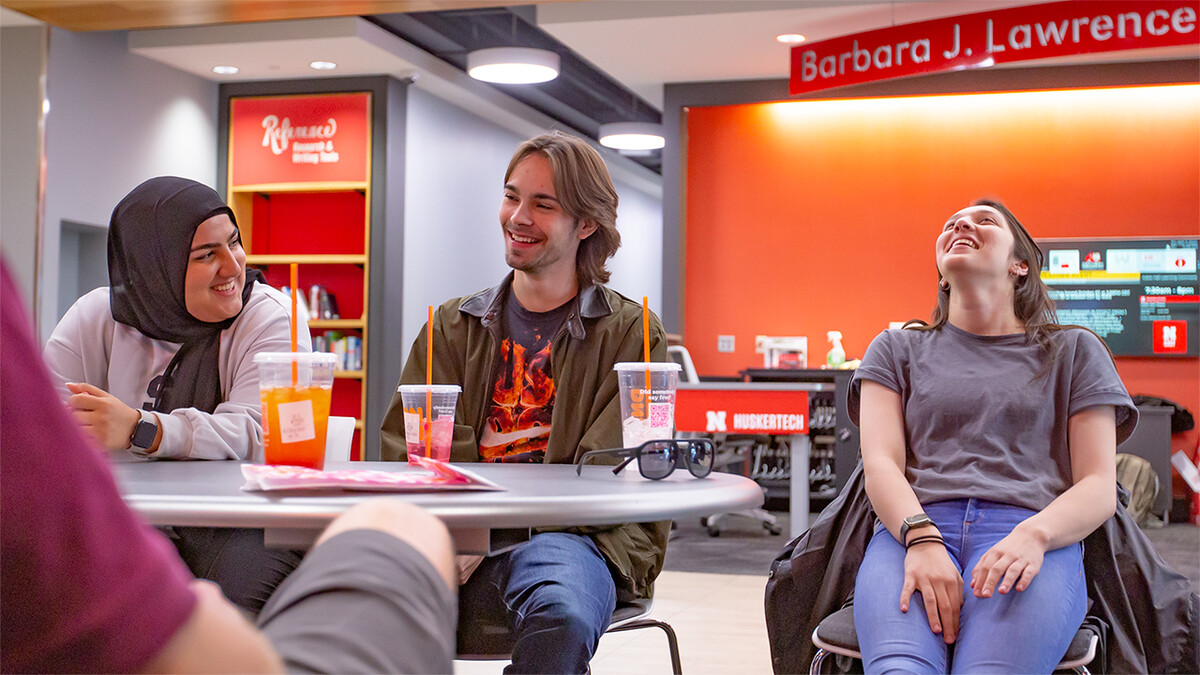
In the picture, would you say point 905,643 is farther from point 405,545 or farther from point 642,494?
point 405,545

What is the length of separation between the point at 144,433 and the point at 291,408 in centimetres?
33

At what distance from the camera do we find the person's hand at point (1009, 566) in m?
1.78

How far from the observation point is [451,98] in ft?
31.5

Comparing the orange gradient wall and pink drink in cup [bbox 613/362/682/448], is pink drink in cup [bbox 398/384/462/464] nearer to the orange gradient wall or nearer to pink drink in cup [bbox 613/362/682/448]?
pink drink in cup [bbox 613/362/682/448]

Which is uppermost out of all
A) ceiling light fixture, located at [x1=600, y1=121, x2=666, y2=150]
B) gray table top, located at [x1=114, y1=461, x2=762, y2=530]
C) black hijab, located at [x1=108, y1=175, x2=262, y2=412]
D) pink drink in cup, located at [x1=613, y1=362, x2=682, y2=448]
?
ceiling light fixture, located at [x1=600, y1=121, x2=666, y2=150]

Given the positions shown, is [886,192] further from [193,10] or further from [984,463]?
[984,463]

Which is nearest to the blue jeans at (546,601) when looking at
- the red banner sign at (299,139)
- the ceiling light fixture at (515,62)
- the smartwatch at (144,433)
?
the smartwatch at (144,433)

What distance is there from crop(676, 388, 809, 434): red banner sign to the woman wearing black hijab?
3.78 m

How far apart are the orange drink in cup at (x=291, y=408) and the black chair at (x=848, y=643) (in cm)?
93

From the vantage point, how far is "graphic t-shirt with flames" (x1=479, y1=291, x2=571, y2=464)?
86.2 inches

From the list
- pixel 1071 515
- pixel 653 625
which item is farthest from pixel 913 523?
pixel 653 625

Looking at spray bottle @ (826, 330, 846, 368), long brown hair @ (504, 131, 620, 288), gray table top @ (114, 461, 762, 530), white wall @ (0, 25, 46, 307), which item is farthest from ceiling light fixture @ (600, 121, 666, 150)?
gray table top @ (114, 461, 762, 530)

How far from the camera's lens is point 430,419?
67.1 inches

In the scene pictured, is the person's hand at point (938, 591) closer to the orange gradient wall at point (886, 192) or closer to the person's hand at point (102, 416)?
the person's hand at point (102, 416)
